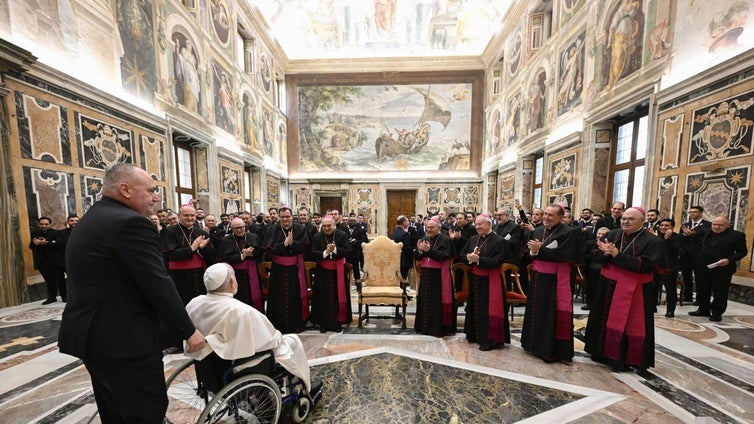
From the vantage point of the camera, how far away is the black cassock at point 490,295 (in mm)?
3689

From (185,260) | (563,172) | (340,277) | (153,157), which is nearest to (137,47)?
(153,157)

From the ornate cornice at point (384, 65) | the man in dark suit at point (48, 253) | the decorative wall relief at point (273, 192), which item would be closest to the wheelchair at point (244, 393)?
the man in dark suit at point (48, 253)

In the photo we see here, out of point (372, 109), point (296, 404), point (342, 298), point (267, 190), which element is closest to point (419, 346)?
point (342, 298)

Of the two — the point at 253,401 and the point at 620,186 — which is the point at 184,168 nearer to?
the point at 253,401

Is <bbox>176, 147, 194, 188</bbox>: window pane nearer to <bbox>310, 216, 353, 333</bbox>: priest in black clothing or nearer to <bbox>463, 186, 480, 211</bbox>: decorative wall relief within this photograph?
<bbox>310, 216, 353, 333</bbox>: priest in black clothing

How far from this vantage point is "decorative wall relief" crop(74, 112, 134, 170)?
545 cm

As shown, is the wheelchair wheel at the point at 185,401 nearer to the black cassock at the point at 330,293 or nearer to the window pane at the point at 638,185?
the black cassock at the point at 330,293

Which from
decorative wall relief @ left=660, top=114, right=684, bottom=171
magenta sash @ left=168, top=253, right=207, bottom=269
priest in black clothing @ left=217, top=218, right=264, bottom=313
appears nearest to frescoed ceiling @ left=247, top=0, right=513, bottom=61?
decorative wall relief @ left=660, top=114, right=684, bottom=171

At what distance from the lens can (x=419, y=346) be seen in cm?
382

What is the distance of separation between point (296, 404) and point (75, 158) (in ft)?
22.0

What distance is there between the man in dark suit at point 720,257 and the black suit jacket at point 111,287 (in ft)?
23.9

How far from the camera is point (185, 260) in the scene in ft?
13.6

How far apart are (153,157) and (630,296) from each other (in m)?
10.0

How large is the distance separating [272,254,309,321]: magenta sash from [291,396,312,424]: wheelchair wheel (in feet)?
6.77
